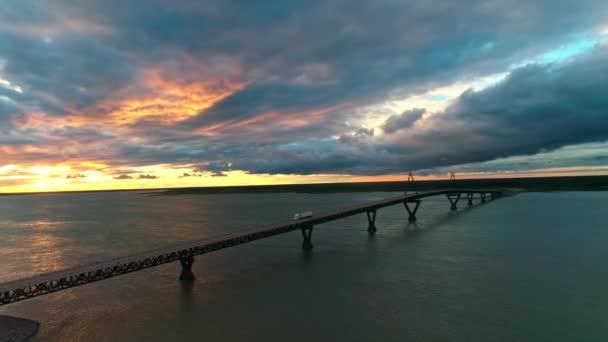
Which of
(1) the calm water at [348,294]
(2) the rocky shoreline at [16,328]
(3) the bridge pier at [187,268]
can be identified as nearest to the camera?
(2) the rocky shoreline at [16,328]

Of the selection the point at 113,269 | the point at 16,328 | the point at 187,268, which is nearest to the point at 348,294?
the point at 187,268

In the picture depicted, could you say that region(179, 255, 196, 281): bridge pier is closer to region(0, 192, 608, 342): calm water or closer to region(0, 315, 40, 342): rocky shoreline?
region(0, 192, 608, 342): calm water

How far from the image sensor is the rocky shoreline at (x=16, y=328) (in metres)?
23.6

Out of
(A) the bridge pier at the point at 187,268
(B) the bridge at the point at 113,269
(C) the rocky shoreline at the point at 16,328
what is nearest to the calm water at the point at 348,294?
(C) the rocky shoreline at the point at 16,328

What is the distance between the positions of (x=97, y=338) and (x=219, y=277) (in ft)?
49.7

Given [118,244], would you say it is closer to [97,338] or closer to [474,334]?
[97,338]

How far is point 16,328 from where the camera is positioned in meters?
25.0

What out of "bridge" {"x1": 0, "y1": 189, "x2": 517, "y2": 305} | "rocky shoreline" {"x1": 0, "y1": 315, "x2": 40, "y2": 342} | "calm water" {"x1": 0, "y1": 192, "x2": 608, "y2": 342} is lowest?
"calm water" {"x1": 0, "y1": 192, "x2": 608, "y2": 342}

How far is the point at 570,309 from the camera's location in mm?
27219

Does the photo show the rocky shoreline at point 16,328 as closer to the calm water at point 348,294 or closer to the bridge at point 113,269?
the calm water at point 348,294

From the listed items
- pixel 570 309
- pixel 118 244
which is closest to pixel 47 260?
pixel 118 244

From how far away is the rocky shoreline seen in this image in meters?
23.6

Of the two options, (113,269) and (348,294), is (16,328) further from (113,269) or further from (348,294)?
(348,294)

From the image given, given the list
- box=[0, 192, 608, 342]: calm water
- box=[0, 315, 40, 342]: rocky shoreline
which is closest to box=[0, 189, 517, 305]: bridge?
box=[0, 315, 40, 342]: rocky shoreline
